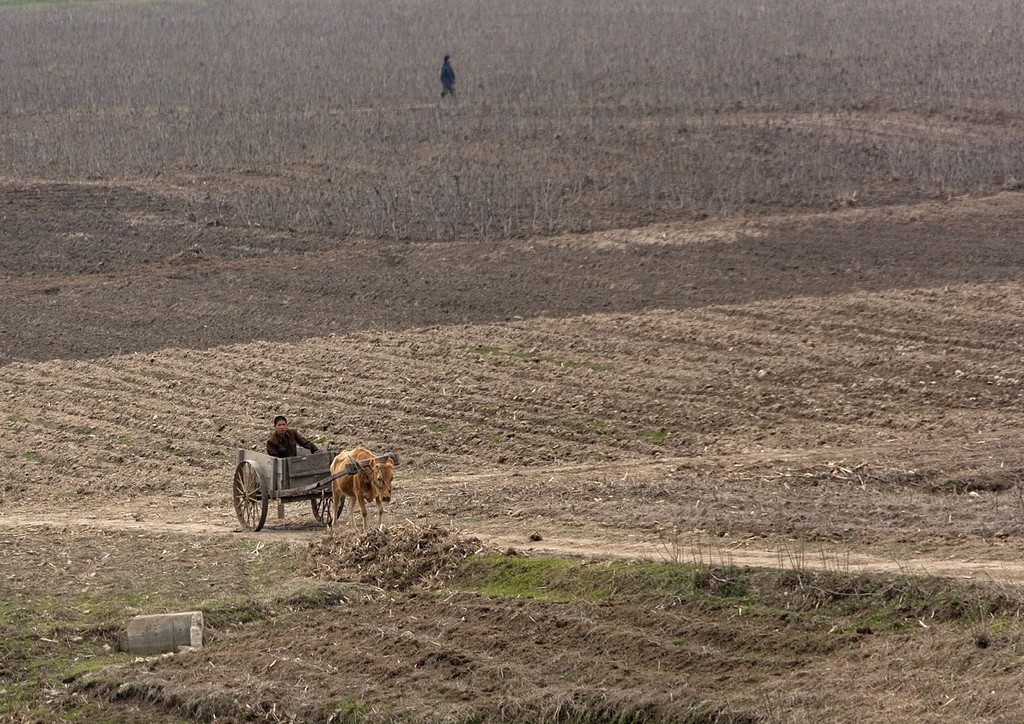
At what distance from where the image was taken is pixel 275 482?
48.0ft

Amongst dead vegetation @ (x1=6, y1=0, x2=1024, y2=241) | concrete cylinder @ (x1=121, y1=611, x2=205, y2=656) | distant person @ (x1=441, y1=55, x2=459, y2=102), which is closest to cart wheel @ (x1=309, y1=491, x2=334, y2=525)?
concrete cylinder @ (x1=121, y1=611, x2=205, y2=656)

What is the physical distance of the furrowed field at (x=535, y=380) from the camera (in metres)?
10.1

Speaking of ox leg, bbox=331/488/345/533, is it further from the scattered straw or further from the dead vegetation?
the dead vegetation

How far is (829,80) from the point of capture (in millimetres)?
41750

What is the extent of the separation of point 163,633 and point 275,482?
11.7 ft

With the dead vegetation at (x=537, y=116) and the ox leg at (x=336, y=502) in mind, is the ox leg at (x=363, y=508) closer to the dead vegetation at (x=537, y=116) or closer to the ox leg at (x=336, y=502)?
the ox leg at (x=336, y=502)

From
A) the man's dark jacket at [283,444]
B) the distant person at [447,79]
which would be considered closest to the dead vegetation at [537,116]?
the distant person at [447,79]

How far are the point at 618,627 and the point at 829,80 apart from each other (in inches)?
1342

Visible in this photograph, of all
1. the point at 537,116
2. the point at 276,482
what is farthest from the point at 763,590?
the point at 537,116

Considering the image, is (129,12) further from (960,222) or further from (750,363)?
(750,363)

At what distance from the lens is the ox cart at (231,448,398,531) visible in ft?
47.9

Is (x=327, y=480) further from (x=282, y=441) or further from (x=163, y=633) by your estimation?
(x=163, y=633)

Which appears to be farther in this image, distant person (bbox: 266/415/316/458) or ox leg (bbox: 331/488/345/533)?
distant person (bbox: 266/415/316/458)

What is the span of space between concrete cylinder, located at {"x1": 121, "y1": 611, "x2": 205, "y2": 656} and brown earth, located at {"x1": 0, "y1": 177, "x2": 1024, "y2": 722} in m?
0.21
